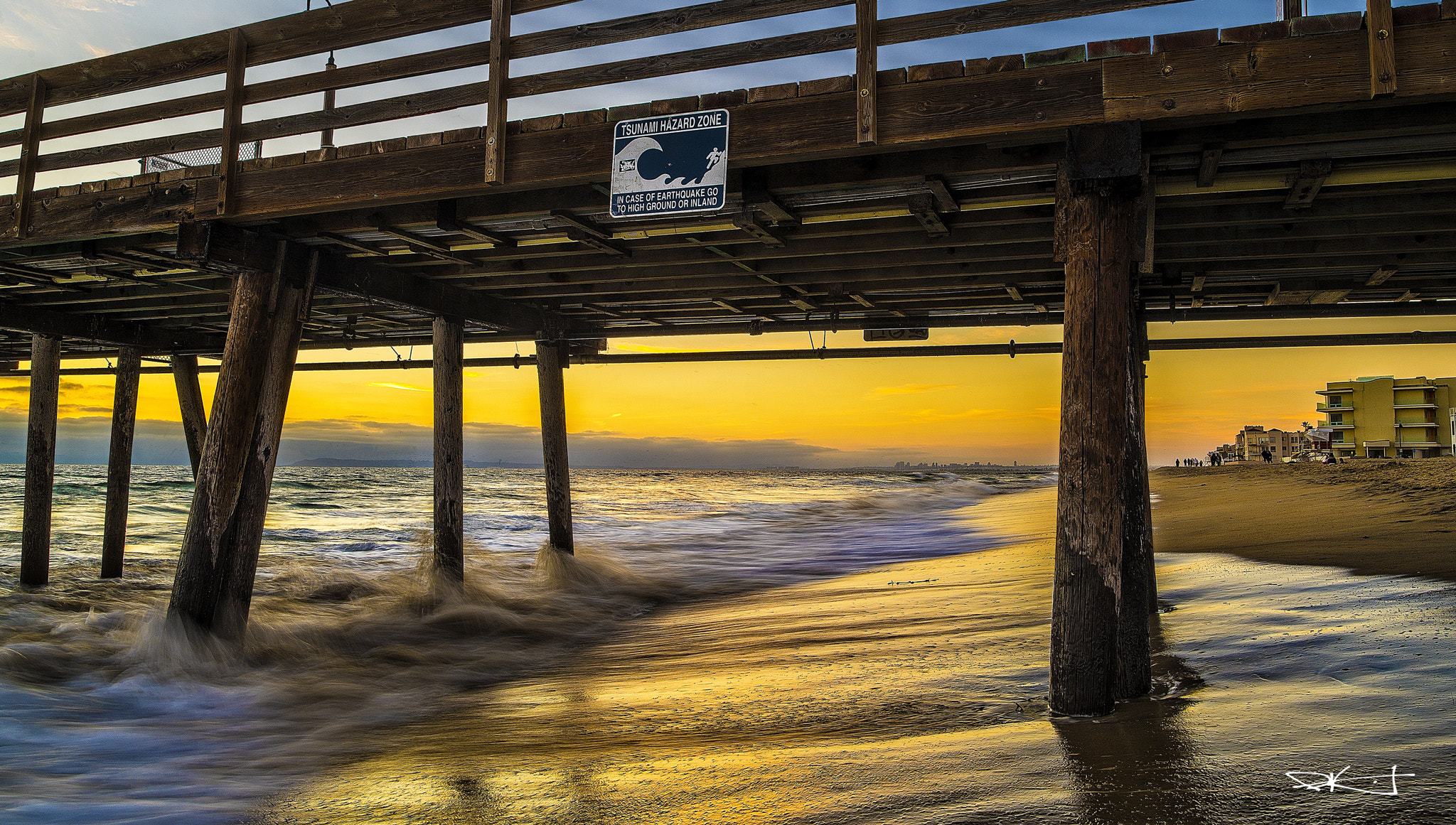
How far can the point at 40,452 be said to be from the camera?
11.5 meters

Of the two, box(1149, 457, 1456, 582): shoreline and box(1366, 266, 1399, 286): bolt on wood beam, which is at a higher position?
box(1366, 266, 1399, 286): bolt on wood beam

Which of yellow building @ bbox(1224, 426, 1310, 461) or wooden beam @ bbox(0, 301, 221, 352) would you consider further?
yellow building @ bbox(1224, 426, 1310, 461)

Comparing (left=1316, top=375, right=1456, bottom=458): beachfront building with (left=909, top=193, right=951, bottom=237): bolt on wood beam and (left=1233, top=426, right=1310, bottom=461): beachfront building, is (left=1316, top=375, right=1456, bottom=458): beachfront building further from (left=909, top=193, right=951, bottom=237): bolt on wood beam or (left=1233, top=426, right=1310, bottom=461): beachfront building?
(left=909, top=193, right=951, bottom=237): bolt on wood beam

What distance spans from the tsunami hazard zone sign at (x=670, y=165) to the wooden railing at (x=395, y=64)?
1.11ft

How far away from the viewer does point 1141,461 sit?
6.21 metres

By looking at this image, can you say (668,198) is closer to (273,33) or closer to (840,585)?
(273,33)

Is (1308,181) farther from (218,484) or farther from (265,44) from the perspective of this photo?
(218,484)

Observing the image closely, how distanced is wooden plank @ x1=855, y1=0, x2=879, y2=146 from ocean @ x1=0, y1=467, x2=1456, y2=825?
10.9 feet

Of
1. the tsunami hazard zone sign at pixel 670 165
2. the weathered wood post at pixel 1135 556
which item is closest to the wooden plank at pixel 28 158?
the tsunami hazard zone sign at pixel 670 165

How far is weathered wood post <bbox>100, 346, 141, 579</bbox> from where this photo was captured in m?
12.5

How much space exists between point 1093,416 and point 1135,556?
1528 mm

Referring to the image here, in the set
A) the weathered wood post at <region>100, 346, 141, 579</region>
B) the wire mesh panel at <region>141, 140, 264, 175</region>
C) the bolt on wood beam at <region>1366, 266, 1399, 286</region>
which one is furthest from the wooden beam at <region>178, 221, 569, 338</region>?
the bolt on wood beam at <region>1366, 266, 1399, 286</region>

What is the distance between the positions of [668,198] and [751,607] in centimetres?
657

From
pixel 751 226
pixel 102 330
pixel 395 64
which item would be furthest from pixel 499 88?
pixel 102 330
